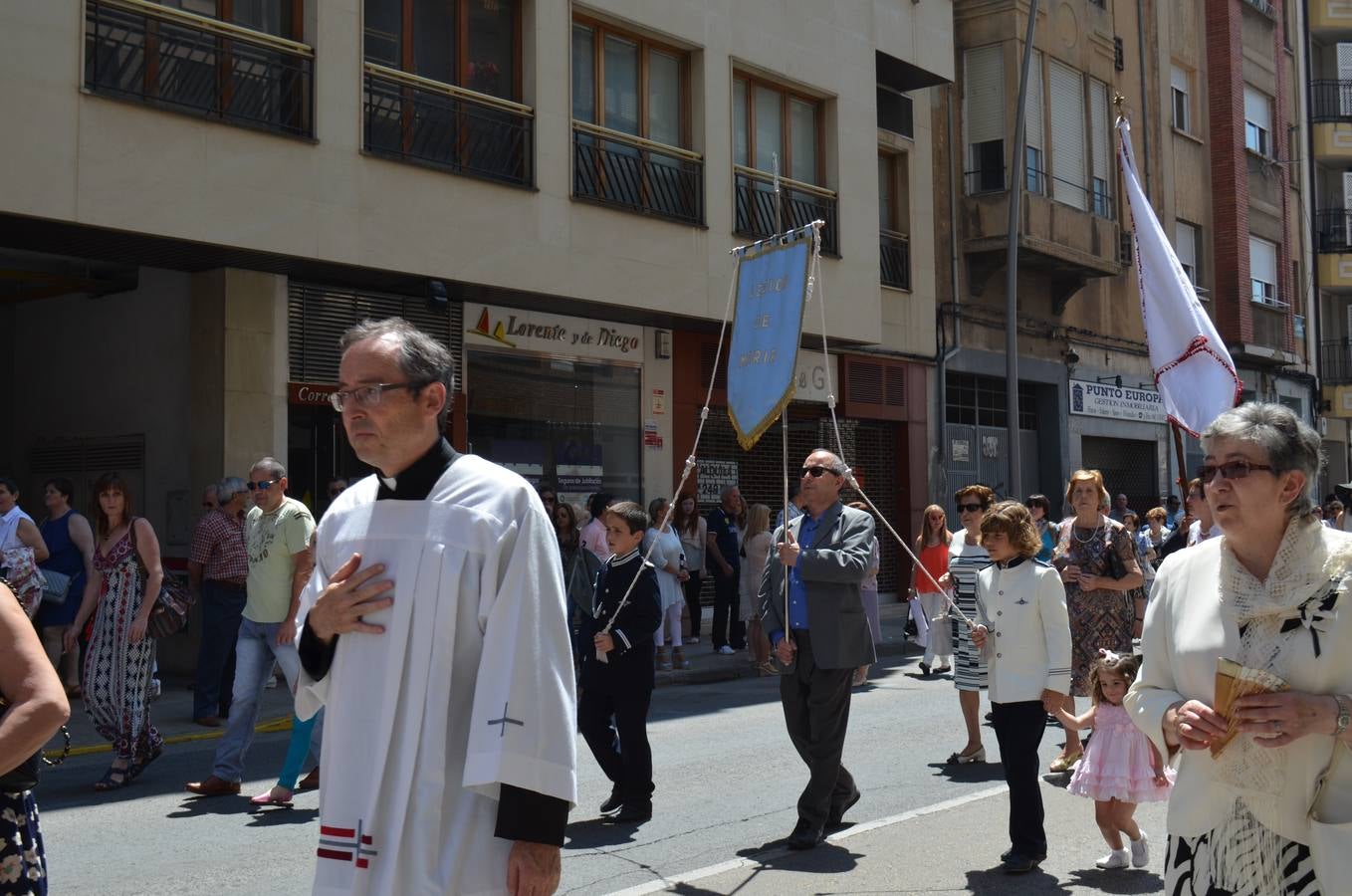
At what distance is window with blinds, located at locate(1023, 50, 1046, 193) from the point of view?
24.0 m

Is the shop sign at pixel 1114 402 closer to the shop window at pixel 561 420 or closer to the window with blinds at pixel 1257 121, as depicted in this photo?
the window with blinds at pixel 1257 121

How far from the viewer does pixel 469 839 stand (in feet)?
9.64

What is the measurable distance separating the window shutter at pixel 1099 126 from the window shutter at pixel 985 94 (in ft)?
8.68

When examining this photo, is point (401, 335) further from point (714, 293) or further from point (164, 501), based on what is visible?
point (714, 293)

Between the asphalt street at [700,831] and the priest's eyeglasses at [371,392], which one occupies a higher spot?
the priest's eyeglasses at [371,392]

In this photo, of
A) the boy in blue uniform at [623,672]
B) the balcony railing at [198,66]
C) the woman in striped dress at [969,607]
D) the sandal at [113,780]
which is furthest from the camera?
the balcony railing at [198,66]

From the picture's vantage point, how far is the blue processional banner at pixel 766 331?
8.79 meters

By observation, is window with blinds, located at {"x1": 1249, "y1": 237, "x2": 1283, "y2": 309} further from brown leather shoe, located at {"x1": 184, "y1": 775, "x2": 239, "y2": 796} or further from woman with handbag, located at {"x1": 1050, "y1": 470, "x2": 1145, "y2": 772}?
brown leather shoe, located at {"x1": 184, "y1": 775, "x2": 239, "y2": 796}

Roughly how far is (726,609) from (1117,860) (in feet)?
34.5

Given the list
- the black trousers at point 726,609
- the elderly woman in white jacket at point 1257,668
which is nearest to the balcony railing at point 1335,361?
the black trousers at point 726,609

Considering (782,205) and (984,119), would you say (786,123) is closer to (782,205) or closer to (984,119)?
(782,205)

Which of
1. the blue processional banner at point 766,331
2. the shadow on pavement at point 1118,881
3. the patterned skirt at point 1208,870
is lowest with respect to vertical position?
the shadow on pavement at point 1118,881

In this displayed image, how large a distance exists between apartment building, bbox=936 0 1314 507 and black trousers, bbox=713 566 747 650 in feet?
23.7

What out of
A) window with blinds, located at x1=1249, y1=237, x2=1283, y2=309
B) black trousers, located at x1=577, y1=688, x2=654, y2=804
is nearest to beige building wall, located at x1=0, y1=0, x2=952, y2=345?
black trousers, located at x1=577, y1=688, x2=654, y2=804
